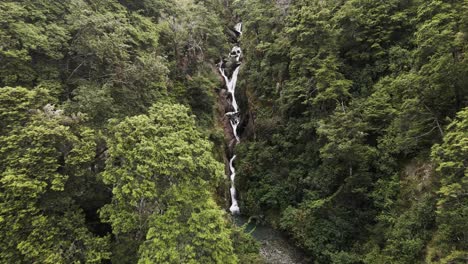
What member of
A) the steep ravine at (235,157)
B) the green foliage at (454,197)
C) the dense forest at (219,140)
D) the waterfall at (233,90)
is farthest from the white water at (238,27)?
the green foliage at (454,197)

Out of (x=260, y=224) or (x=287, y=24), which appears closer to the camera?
(x=260, y=224)

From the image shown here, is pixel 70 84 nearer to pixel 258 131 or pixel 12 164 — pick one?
pixel 12 164

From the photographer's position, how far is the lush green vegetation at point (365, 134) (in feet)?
45.4

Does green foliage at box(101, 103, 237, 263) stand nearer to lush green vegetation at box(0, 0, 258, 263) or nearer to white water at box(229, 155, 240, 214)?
lush green vegetation at box(0, 0, 258, 263)

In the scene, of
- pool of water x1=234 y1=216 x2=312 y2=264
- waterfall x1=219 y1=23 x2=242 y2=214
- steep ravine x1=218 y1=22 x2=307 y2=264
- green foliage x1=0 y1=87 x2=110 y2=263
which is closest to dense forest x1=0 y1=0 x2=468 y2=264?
green foliage x1=0 y1=87 x2=110 y2=263

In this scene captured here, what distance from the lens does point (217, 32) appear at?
30.4 metres

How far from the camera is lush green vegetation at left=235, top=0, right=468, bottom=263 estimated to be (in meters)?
13.8

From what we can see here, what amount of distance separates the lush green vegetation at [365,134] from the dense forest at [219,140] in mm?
105

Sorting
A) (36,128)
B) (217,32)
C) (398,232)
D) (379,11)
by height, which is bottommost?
(398,232)

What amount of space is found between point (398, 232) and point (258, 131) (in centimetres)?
1570

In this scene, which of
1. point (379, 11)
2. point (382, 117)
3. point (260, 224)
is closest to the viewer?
point (382, 117)

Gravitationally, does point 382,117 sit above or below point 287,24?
below

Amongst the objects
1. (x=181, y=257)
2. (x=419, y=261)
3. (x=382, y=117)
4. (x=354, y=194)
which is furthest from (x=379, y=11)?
(x=181, y=257)

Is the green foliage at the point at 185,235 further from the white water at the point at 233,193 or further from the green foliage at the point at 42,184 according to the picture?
the white water at the point at 233,193
